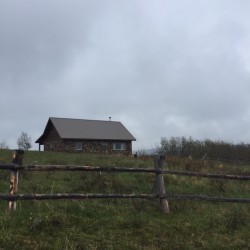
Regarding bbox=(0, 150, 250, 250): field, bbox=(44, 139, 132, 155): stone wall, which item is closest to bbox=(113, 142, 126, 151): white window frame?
bbox=(44, 139, 132, 155): stone wall

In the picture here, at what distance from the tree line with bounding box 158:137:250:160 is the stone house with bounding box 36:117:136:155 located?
5.21m

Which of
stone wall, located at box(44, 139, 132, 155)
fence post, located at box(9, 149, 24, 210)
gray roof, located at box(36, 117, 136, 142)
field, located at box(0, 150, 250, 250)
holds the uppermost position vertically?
gray roof, located at box(36, 117, 136, 142)

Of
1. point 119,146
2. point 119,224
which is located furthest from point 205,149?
point 119,224

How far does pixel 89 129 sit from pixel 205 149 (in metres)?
14.9

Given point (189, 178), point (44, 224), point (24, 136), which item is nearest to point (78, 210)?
point (44, 224)

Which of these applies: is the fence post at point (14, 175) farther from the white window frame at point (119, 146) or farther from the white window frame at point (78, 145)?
the white window frame at point (119, 146)

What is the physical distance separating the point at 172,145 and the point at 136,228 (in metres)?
49.0

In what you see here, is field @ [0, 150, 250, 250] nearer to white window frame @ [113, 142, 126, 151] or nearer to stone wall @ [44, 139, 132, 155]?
stone wall @ [44, 139, 132, 155]

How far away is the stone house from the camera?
47844mm

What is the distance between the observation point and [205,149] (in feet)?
169

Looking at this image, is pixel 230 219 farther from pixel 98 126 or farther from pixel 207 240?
pixel 98 126

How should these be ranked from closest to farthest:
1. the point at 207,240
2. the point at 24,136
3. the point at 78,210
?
1. the point at 207,240
2. the point at 78,210
3. the point at 24,136

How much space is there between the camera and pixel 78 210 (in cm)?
741

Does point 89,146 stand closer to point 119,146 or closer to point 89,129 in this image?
point 89,129
